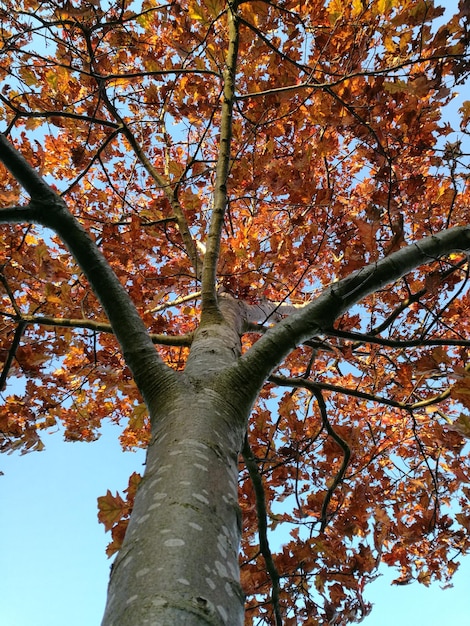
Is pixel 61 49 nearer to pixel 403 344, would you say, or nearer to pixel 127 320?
pixel 127 320

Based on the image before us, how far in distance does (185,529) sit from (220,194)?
7.21ft

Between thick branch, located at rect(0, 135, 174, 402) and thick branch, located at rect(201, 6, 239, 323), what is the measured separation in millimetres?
661

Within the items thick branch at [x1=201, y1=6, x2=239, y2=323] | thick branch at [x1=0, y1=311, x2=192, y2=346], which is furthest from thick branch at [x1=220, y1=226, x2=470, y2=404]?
thick branch at [x1=0, y1=311, x2=192, y2=346]

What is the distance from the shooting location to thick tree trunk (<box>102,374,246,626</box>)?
33.0 inches

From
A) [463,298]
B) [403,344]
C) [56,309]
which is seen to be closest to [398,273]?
[403,344]

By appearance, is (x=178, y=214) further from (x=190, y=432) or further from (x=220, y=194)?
(x=190, y=432)

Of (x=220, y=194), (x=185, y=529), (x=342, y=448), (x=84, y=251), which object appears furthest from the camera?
(x=342, y=448)

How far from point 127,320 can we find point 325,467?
12.0ft

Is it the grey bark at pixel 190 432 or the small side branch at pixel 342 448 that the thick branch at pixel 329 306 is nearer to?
the grey bark at pixel 190 432

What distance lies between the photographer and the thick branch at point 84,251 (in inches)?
67.0

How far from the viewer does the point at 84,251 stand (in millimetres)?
1780

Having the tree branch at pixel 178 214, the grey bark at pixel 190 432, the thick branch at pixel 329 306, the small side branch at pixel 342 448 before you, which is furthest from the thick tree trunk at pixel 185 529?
the tree branch at pixel 178 214

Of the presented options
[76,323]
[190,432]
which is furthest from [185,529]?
[76,323]

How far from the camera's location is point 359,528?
338cm
